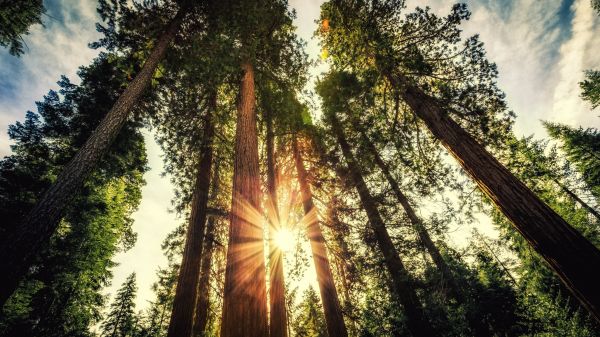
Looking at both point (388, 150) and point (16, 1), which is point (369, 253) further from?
point (16, 1)

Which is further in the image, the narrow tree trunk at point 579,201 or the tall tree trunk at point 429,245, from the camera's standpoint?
the narrow tree trunk at point 579,201

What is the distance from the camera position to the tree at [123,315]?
1795 cm

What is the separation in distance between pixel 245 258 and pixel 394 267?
234 inches

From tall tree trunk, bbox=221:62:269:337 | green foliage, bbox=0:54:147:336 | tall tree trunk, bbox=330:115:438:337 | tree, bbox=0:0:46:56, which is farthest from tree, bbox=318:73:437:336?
tree, bbox=0:0:46:56

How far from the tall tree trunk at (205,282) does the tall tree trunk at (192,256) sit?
72 cm

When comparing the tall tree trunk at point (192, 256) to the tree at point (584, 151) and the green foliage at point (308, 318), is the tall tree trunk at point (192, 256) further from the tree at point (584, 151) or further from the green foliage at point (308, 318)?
the tree at point (584, 151)

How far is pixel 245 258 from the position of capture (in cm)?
344

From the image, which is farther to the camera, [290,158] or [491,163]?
[290,158]

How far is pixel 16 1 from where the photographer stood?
8219mm

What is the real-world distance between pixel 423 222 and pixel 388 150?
2515 millimetres

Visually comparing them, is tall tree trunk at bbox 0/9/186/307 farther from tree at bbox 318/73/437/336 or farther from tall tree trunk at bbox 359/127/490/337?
tall tree trunk at bbox 359/127/490/337

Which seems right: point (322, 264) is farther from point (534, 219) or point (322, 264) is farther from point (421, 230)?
point (534, 219)

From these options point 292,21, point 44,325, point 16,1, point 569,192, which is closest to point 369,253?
point 292,21

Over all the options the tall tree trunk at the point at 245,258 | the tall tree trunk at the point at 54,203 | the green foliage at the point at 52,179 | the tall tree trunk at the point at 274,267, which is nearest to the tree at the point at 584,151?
the tall tree trunk at the point at 274,267
